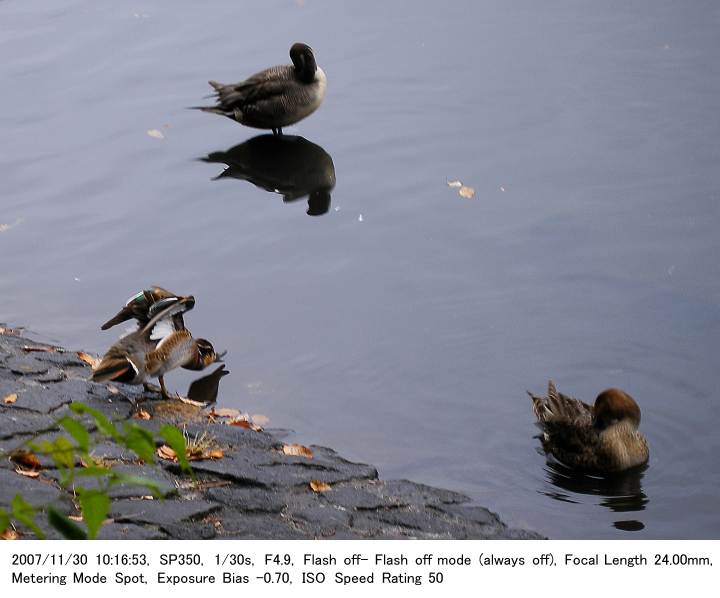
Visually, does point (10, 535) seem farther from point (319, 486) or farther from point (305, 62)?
point (305, 62)

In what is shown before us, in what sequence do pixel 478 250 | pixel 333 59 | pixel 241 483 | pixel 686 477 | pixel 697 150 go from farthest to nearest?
pixel 333 59 < pixel 697 150 < pixel 478 250 < pixel 686 477 < pixel 241 483

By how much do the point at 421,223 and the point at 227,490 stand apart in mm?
5618

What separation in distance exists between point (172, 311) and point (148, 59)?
997cm

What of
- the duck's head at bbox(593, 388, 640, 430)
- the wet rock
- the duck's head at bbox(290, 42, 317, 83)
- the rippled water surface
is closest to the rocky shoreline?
the wet rock

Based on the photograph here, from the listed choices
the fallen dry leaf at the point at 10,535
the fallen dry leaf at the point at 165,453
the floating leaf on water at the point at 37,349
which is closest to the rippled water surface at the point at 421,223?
the floating leaf on water at the point at 37,349

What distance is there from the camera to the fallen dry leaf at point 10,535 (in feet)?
17.4

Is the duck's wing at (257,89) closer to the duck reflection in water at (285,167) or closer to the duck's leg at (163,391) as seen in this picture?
the duck reflection in water at (285,167)

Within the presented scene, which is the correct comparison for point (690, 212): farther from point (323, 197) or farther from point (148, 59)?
point (148, 59)

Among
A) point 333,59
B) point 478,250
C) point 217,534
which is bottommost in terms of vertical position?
point 217,534

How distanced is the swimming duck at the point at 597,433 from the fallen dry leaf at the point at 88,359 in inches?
143

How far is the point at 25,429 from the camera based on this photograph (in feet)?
23.9

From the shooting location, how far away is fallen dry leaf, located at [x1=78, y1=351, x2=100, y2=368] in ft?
30.4

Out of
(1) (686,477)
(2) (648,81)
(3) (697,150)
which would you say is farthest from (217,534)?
(2) (648,81)

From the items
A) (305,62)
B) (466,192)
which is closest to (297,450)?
(466,192)
